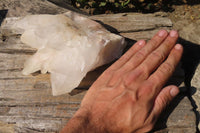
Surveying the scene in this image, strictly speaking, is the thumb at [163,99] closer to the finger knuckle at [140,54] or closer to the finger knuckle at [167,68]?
the finger knuckle at [167,68]

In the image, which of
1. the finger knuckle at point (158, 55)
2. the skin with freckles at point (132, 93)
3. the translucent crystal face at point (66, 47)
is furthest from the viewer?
the finger knuckle at point (158, 55)

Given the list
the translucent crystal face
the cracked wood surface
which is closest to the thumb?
the cracked wood surface

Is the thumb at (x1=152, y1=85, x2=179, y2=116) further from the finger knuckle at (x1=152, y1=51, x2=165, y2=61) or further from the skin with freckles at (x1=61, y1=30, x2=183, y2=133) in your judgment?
the finger knuckle at (x1=152, y1=51, x2=165, y2=61)

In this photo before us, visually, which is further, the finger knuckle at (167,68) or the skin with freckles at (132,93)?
the finger knuckle at (167,68)

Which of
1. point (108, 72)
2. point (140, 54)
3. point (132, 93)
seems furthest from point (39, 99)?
point (140, 54)

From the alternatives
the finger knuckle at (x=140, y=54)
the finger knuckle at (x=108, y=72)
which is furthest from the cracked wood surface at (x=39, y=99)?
the finger knuckle at (x=140, y=54)

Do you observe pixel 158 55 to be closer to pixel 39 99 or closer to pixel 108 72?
pixel 108 72

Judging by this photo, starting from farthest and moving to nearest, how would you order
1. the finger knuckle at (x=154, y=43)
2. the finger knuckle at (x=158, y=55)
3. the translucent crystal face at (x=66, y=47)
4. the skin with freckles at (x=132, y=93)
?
the finger knuckle at (x=154, y=43)
the finger knuckle at (x=158, y=55)
the translucent crystal face at (x=66, y=47)
the skin with freckles at (x=132, y=93)
